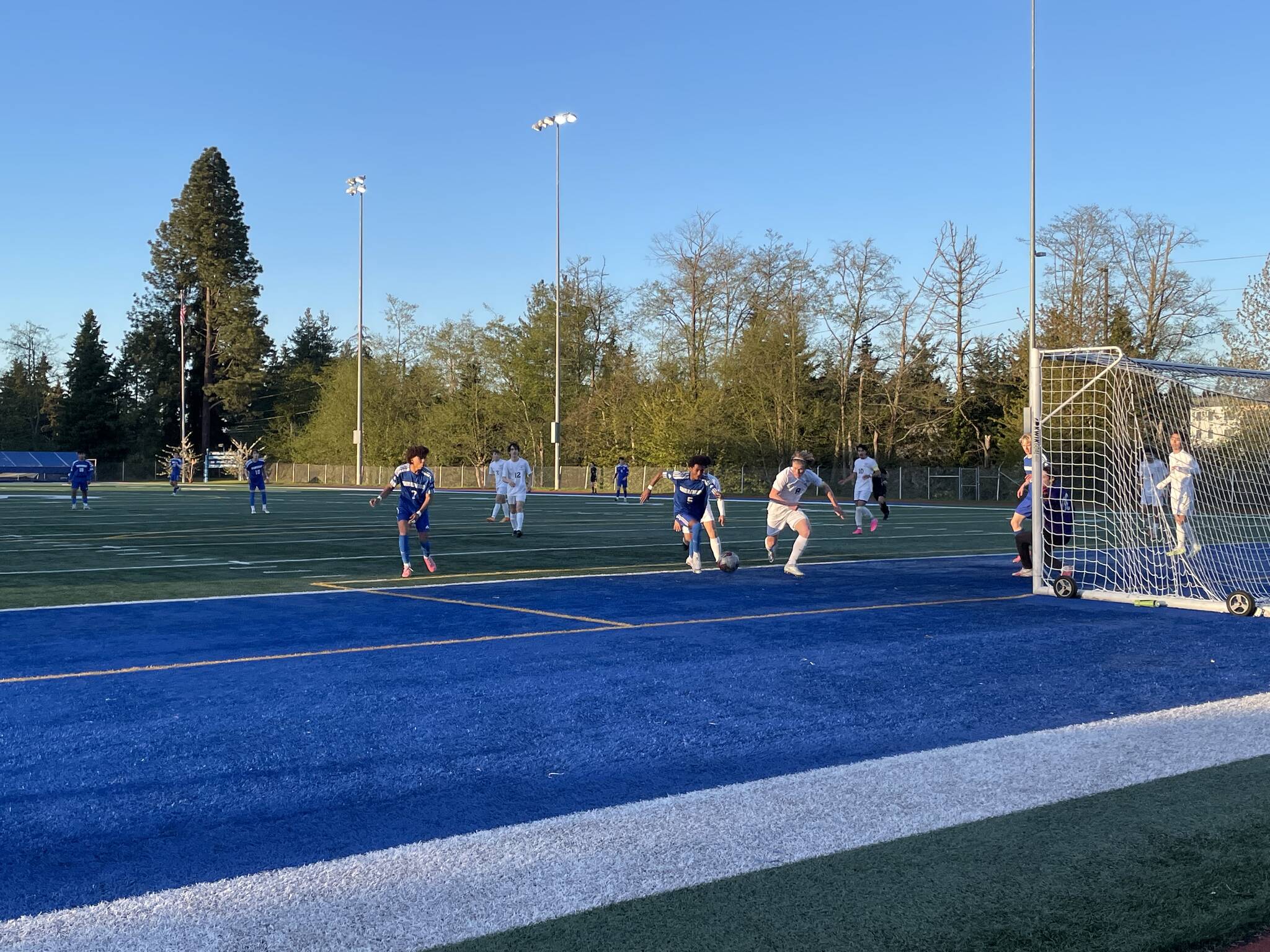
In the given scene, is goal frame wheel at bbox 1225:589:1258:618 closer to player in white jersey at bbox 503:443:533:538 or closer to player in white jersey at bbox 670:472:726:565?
player in white jersey at bbox 670:472:726:565

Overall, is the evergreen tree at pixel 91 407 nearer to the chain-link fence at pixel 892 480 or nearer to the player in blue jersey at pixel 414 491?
the chain-link fence at pixel 892 480

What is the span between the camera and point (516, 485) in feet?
81.0

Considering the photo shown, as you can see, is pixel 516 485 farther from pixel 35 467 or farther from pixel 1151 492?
pixel 35 467

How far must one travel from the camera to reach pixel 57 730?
268 inches

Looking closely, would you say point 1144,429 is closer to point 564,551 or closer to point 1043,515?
point 1043,515

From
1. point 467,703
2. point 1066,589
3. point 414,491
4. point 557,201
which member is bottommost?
point 467,703

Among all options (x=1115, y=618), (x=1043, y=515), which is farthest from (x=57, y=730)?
(x=1043, y=515)

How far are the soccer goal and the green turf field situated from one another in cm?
304

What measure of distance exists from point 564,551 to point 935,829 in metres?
15.6

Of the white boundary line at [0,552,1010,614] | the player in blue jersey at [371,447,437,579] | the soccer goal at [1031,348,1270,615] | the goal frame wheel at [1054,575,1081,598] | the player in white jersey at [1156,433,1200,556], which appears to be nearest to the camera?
the white boundary line at [0,552,1010,614]

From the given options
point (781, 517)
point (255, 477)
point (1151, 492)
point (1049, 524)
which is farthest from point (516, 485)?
point (255, 477)

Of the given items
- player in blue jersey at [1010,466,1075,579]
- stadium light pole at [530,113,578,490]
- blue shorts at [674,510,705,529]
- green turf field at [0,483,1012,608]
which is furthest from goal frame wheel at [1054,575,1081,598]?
stadium light pole at [530,113,578,490]

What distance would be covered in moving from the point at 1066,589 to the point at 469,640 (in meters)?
7.13

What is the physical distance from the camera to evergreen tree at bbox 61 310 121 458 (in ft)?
307
